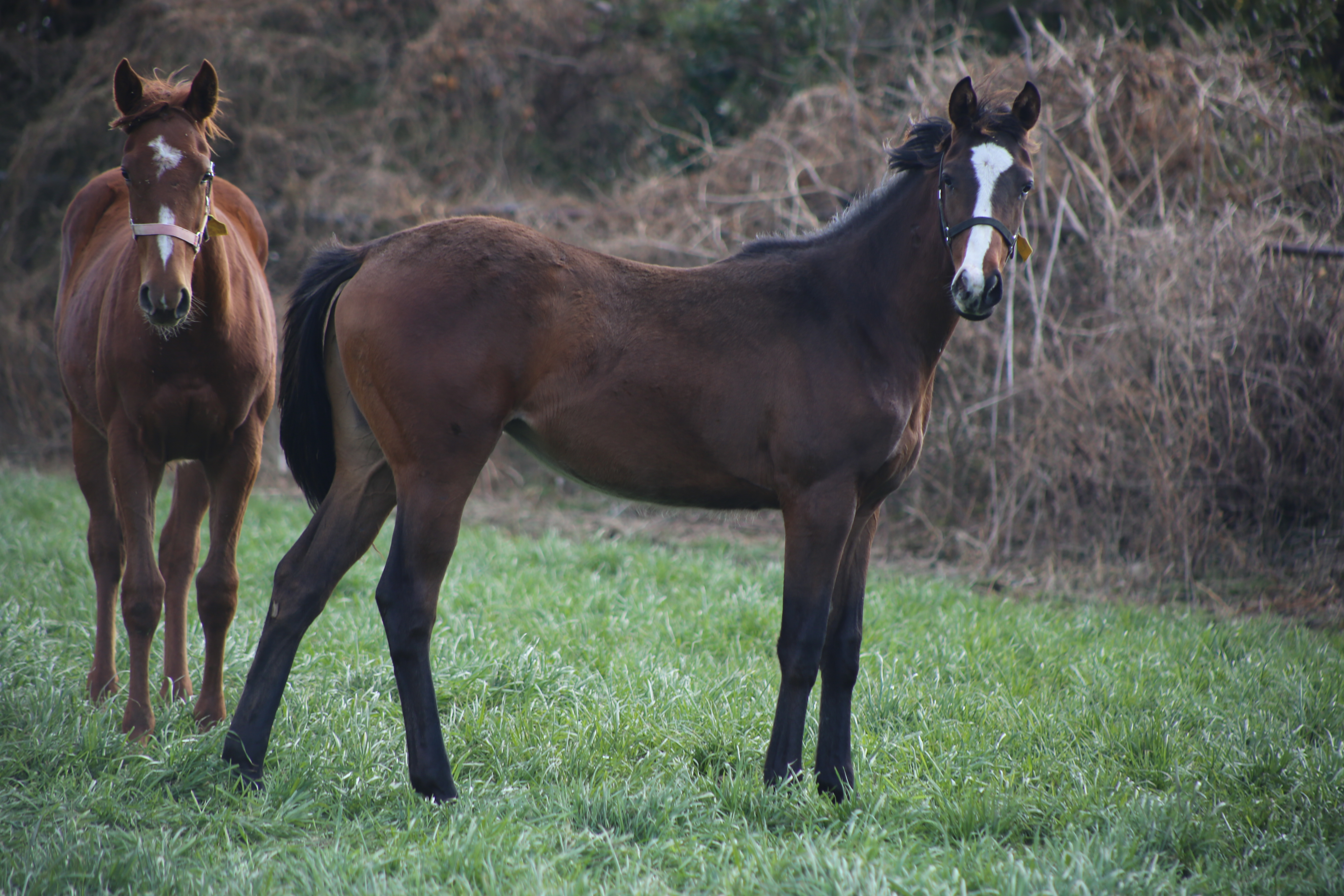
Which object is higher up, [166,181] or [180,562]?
[166,181]

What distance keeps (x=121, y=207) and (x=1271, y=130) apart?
7426mm

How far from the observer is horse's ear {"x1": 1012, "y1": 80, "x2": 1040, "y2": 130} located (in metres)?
3.08

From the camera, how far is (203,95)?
3.39 metres

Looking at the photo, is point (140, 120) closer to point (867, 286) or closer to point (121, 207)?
point (121, 207)

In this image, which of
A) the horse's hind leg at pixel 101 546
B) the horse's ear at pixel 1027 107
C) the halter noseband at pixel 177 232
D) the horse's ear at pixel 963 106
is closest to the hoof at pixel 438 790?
the horse's hind leg at pixel 101 546

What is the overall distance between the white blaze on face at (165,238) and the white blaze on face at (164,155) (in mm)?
133

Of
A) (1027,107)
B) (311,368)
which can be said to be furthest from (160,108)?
(1027,107)

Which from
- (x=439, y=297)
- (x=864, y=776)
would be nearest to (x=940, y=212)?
(x=439, y=297)

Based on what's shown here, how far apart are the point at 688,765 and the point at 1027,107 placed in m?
2.48

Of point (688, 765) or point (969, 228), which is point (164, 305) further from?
point (969, 228)

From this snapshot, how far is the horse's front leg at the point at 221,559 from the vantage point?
11.6ft

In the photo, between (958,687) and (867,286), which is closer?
(867,286)

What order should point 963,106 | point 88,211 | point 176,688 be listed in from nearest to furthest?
point 963,106
point 176,688
point 88,211

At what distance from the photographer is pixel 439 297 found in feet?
9.69
